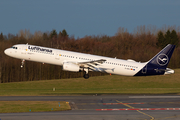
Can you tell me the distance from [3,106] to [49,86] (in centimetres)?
4502

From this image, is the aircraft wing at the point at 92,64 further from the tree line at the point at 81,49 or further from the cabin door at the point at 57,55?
the tree line at the point at 81,49

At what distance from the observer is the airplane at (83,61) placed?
144 feet

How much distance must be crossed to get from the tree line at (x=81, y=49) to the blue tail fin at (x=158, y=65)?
4516 centimetres

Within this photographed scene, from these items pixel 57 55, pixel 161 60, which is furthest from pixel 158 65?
pixel 57 55

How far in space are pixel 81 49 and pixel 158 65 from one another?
202 ft

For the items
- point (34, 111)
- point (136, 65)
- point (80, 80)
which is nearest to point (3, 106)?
point (34, 111)

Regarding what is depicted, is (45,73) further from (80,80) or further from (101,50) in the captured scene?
(101,50)


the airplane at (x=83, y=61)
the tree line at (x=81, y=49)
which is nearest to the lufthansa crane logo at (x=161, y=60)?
the airplane at (x=83, y=61)

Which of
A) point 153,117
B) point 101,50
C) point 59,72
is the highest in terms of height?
point 101,50

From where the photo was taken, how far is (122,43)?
12144 centimetres

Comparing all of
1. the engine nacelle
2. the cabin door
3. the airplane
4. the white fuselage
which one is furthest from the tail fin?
the cabin door

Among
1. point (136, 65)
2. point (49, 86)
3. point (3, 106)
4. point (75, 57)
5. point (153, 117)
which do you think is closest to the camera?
point (153, 117)

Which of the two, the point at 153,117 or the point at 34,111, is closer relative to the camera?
the point at 153,117

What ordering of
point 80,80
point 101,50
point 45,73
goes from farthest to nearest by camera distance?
point 101,50 < point 45,73 < point 80,80
